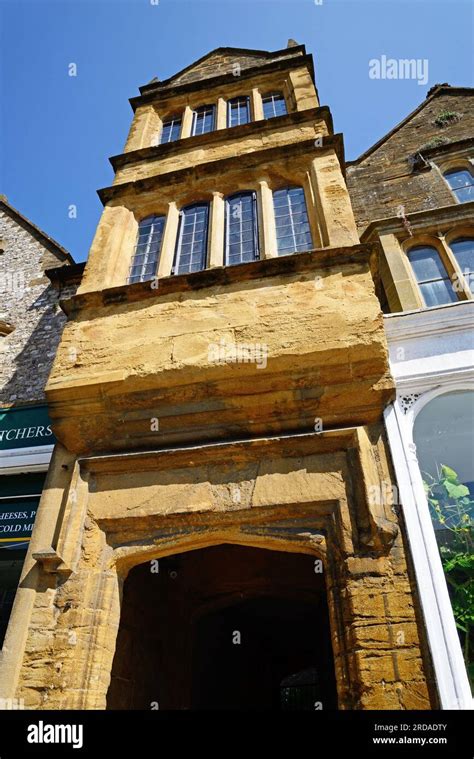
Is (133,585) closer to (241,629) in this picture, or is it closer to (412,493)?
(412,493)

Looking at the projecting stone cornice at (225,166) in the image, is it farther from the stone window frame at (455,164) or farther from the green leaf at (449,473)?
the green leaf at (449,473)

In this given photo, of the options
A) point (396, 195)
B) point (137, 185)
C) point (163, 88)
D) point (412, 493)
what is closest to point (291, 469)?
point (412, 493)

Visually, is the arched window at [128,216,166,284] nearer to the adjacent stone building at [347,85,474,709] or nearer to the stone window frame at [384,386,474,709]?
the adjacent stone building at [347,85,474,709]

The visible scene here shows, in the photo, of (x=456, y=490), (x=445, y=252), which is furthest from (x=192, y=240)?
(x=456, y=490)

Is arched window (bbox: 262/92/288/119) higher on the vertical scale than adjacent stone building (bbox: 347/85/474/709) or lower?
higher

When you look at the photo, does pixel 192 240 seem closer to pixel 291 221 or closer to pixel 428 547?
pixel 291 221

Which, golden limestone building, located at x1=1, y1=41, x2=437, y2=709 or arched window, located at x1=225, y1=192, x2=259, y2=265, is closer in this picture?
golden limestone building, located at x1=1, y1=41, x2=437, y2=709

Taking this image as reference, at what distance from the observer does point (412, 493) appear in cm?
385

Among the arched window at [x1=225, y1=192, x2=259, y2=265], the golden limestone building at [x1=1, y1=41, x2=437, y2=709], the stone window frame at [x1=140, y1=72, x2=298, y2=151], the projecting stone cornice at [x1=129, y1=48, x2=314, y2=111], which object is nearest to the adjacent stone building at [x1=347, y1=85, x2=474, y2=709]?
the golden limestone building at [x1=1, y1=41, x2=437, y2=709]

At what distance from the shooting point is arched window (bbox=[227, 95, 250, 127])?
8375 millimetres

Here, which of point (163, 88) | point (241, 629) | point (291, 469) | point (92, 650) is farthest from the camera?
point (163, 88)

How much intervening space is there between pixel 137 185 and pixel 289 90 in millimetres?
3701

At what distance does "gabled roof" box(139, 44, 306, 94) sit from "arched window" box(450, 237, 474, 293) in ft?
17.9

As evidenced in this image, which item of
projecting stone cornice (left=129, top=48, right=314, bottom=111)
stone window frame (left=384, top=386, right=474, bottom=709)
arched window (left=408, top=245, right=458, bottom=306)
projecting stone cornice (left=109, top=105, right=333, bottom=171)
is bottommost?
stone window frame (left=384, top=386, right=474, bottom=709)
